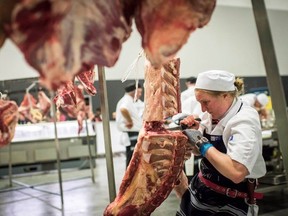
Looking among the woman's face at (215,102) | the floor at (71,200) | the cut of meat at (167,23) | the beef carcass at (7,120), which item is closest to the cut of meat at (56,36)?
the cut of meat at (167,23)

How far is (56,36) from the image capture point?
2.08ft

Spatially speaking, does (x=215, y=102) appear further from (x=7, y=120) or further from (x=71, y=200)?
(x=71, y=200)

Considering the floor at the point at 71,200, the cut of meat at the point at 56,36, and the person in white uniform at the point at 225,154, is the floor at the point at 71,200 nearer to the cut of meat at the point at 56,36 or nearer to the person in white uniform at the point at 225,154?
the person in white uniform at the point at 225,154

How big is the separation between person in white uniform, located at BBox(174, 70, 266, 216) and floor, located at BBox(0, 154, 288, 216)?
5.47 feet

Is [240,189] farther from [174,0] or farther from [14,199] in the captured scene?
[14,199]

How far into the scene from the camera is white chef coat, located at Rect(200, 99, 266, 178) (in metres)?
1.56

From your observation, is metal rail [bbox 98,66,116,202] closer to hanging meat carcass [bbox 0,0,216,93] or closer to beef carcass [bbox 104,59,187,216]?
beef carcass [bbox 104,59,187,216]

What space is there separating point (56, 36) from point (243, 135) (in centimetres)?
115

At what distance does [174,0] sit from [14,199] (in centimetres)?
470

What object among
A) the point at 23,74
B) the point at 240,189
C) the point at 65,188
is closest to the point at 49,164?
the point at 65,188

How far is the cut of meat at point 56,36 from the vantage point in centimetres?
63

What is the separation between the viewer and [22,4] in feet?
2.10

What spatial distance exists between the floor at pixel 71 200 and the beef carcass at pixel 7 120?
2.61m

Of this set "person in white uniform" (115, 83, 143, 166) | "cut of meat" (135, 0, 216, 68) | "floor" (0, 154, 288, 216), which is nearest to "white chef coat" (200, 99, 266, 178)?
"cut of meat" (135, 0, 216, 68)
